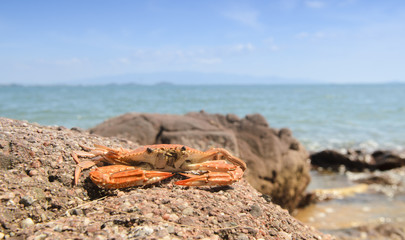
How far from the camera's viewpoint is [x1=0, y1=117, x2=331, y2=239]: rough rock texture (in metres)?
2.73

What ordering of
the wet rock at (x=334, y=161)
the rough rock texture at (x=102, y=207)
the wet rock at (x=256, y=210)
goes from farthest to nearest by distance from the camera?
the wet rock at (x=334, y=161) < the wet rock at (x=256, y=210) < the rough rock texture at (x=102, y=207)

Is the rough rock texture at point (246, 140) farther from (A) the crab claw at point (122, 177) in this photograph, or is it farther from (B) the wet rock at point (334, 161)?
(B) the wet rock at point (334, 161)

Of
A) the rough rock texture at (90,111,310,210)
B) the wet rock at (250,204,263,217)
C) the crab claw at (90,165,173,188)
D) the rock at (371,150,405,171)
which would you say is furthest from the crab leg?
the rock at (371,150,405,171)

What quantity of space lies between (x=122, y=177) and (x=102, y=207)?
41 cm

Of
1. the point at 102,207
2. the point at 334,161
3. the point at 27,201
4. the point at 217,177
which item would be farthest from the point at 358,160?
the point at 27,201

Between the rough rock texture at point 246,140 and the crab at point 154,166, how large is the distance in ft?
11.3

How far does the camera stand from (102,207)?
3100 millimetres

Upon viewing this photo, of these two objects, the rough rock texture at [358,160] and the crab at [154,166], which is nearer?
the crab at [154,166]

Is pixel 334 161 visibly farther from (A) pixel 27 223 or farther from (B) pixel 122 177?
(A) pixel 27 223

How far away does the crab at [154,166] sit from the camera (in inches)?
135

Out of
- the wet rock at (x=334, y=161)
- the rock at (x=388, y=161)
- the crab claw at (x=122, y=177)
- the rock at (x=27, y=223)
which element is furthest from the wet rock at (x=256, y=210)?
the rock at (x=388, y=161)

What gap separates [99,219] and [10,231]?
2.34 ft

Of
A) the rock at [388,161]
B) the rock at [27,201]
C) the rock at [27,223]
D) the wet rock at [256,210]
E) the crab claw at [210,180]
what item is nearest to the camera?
the rock at [27,223]

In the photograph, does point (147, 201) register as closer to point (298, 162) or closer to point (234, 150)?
point (234, 150)
